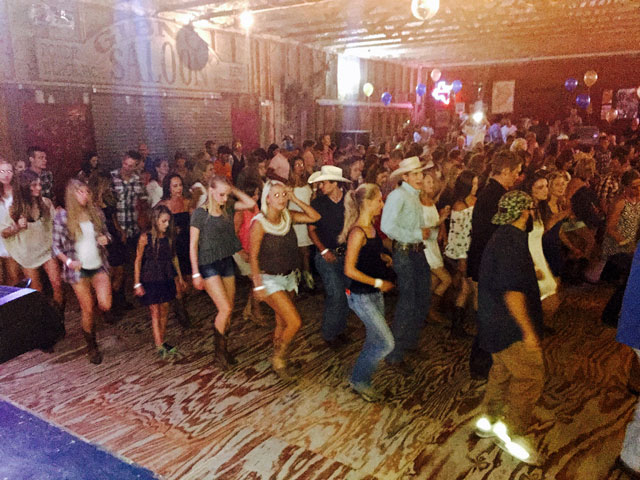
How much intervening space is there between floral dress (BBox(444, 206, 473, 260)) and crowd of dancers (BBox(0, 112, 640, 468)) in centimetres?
1

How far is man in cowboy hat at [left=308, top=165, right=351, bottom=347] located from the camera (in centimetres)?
426

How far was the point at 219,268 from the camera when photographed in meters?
4.03

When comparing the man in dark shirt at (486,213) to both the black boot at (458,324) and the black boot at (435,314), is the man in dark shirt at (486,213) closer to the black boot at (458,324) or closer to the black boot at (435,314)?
the black boot at (458,324)

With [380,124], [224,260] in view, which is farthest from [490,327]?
[380,124]

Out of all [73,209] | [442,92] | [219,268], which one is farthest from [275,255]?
[442,92]

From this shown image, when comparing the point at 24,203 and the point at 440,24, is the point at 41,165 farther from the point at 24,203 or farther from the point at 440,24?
the point at 440,24

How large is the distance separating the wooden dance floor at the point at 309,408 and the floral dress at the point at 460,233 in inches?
32.6

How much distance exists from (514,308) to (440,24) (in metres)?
9.50

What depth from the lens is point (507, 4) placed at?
880 centimetres

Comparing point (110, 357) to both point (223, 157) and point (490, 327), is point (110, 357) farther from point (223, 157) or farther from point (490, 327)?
point (223, 157)

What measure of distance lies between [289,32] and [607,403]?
1063 centimetres

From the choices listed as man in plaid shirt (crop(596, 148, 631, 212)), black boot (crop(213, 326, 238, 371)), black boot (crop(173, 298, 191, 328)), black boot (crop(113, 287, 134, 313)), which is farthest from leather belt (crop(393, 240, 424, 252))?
man in plaid shirt (crop(596, 148, 631, 212))

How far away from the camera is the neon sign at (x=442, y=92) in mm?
19031

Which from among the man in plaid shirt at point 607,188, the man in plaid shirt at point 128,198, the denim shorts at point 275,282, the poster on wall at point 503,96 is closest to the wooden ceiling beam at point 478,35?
the man in plaid shirt at point 607,188
